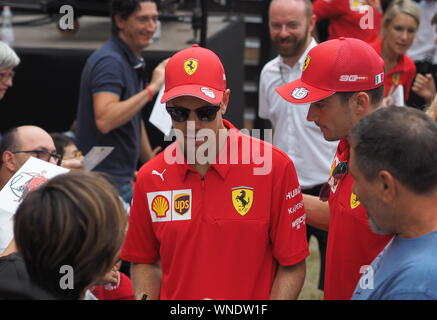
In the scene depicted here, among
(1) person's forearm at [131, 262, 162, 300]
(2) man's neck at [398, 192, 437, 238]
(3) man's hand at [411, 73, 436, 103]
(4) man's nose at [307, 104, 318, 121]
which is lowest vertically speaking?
(3) man's hand at [411, 73, 436, 103]

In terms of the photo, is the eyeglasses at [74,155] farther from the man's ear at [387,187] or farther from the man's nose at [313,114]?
the man's ear at [387,187]

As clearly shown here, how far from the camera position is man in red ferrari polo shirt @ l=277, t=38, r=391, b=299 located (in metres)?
2.69

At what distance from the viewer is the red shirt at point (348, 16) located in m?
5.91

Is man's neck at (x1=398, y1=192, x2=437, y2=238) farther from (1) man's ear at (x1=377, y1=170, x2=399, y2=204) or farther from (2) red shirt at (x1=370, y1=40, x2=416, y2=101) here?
(2) red shirt at (x1=370, y1=40, x2=416, y2=101)

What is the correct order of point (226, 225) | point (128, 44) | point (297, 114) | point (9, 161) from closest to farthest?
point (226, 225)
point (9, 161)
point (297, 114)
point (128, 44)

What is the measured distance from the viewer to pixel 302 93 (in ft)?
9.66

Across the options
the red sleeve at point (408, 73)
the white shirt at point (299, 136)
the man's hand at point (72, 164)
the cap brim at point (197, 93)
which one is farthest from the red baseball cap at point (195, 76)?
the red sleeve at point (408, 73)

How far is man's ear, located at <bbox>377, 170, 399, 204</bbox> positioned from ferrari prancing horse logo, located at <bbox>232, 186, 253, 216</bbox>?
695 mm

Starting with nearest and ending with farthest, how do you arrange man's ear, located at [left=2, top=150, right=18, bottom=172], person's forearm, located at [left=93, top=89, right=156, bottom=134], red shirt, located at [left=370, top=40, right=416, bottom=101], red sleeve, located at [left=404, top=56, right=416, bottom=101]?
man's ear, located at [left=2, top=150, right=18, bottom=172]
person's forearm, located at [left=93, top=89, right=156, bottom=134]
red shirt, located at [left=370, top=40, right=416, bottom=101]
red sleeve, located at [left=404, top=56, right=416, bottom=101]

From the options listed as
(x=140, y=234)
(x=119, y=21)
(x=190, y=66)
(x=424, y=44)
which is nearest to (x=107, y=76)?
(x=119, y=21)

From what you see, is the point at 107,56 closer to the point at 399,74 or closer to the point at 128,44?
the point at 128,44

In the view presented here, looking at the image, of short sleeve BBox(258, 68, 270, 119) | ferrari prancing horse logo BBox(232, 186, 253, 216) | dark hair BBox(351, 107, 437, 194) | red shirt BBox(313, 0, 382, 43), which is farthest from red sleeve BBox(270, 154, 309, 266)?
red shirt BBox(313, 0, 382, 43)

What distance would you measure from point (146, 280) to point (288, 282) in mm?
607

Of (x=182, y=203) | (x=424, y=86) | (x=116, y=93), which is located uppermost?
(x=182, y=203)
